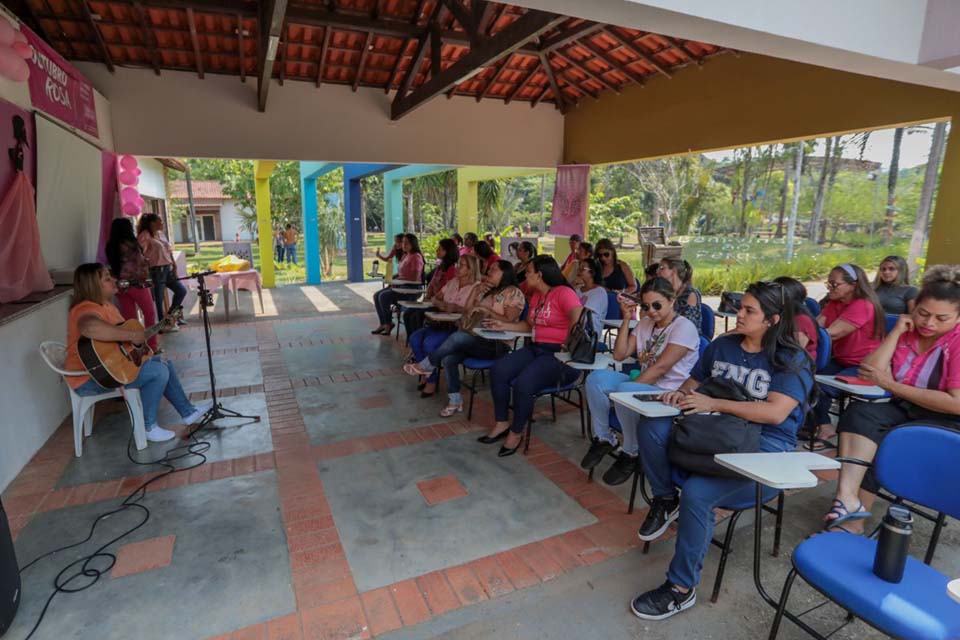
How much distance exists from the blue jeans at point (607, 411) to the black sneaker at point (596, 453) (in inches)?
1.4

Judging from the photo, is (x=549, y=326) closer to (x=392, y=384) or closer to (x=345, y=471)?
(x=345, y=471)

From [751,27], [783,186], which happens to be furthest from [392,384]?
[783,186]

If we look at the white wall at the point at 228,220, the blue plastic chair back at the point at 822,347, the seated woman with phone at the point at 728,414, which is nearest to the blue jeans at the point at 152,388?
the seated woman with phone at the point at 728,414

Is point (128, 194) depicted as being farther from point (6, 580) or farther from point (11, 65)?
point (6, 580)

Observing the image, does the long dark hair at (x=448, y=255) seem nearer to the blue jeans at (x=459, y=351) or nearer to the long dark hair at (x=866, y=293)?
the blue jeans at (x=459, y=351)

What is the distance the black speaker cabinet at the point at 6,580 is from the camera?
6.61 feet

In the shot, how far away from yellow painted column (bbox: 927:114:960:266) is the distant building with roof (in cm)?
2655

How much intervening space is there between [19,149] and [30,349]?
1.48 metres

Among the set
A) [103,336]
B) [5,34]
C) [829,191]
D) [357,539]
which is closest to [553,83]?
[5,34]

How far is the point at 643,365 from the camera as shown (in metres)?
3.24

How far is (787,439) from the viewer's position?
2.29 m

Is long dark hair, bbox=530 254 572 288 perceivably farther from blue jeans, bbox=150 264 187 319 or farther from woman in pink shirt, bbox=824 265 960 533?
blue jeans, bbox=150 264 187 319

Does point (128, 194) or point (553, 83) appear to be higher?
point (553, 83)

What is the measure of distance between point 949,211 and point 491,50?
4415 mm
